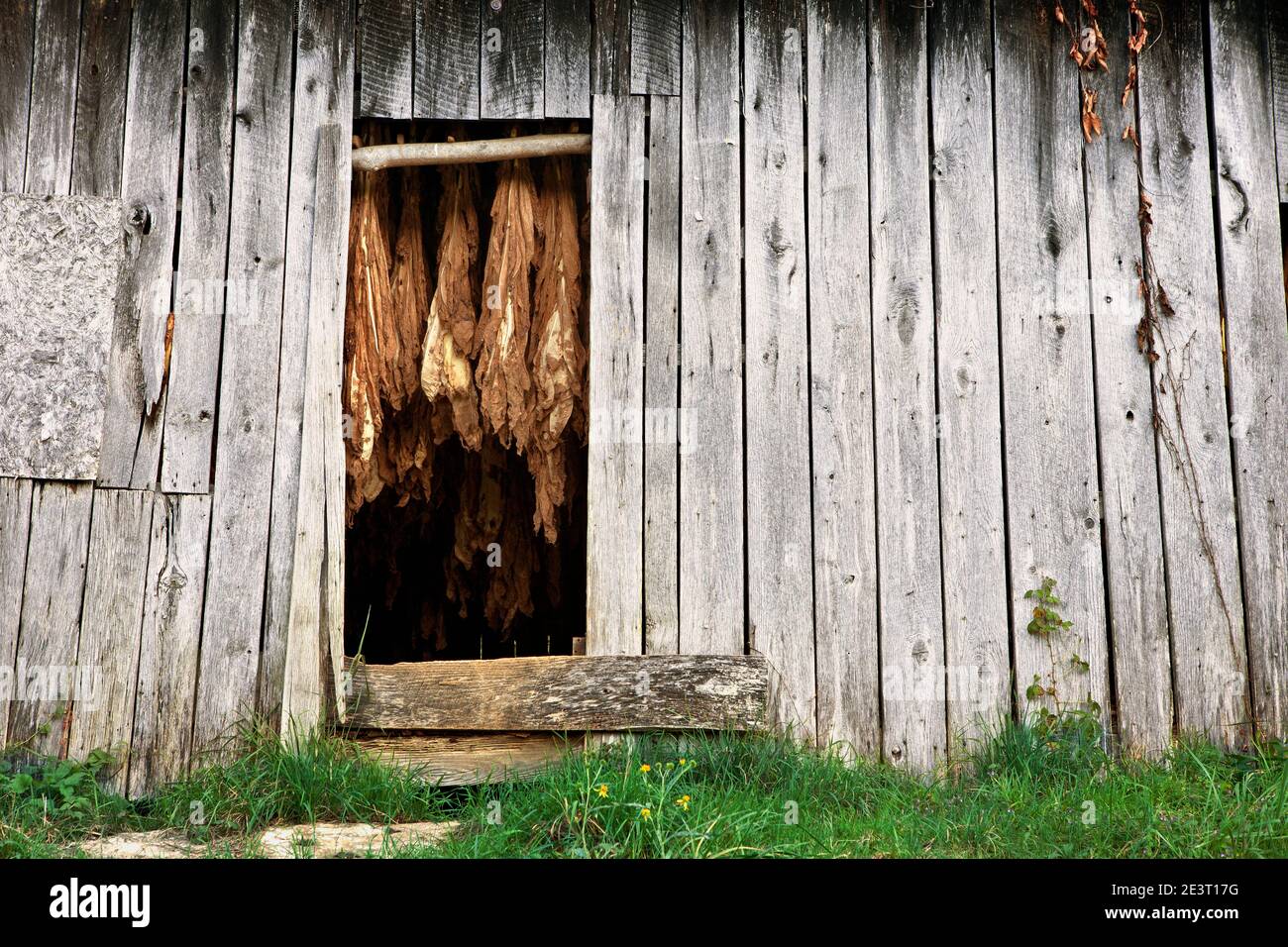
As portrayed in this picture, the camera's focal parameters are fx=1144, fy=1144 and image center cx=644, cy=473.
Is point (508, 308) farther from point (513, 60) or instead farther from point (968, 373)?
point (968, 373)

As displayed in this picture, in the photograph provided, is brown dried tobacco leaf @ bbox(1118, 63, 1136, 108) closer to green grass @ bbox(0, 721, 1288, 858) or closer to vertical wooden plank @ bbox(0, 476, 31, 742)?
green grass @ bbox(0, 721, 1288, 858)

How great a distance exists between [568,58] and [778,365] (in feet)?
5.08

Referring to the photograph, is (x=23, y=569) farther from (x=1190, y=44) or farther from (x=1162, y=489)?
(x=1190, y=44)

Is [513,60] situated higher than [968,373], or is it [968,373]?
[513,60]

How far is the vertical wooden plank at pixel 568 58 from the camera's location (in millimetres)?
4738

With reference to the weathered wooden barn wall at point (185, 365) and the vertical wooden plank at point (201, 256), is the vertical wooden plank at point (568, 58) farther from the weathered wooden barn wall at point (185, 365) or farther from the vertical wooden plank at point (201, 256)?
the vertical wooden plank at point (201, 256)

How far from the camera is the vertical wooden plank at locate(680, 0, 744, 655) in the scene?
4.48m

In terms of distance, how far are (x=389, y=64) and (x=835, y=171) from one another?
6.23 ft

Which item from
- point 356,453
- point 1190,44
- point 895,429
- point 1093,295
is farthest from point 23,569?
point 1190,44

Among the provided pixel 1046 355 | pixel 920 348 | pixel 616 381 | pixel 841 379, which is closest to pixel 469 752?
pixel 616 381

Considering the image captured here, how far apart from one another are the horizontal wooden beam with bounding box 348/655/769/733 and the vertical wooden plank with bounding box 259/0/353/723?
39cm

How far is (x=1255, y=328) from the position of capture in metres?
4.68

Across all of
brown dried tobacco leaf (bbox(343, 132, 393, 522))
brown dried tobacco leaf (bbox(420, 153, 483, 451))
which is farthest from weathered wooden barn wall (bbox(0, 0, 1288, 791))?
brown dried tobacco leaf (bbox(420, 153, 483, 451))
